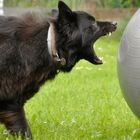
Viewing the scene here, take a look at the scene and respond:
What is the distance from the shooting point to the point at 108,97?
28.1 ft

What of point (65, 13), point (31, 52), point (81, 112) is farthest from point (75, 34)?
point (81, 112)

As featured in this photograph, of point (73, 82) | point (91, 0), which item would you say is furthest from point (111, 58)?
point (91, 0)

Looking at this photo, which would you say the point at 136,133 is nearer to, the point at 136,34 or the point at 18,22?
the point at 136,34

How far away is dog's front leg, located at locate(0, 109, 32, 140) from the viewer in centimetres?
568

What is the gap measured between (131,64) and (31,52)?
42.7 inches

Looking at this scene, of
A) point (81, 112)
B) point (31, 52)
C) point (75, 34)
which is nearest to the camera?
point (31, 52)

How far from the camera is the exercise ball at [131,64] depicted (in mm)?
5629

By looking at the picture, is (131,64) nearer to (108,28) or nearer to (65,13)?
(108,28)

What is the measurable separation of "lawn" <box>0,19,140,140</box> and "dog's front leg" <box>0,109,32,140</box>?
115 millimetres

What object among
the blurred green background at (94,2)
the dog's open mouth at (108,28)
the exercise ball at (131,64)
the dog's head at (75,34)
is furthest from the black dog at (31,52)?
the blurred green background at (94,2)

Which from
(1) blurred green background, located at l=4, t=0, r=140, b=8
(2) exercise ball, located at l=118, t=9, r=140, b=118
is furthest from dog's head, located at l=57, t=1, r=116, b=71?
(1) blurred green background, located at l=4, t=0, r=140, b=8

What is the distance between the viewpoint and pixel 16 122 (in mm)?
5723

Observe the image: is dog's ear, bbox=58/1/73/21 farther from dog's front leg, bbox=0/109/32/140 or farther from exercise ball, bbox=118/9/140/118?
dog's front leg, bbox=0/109/32/140

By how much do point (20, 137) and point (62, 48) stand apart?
1.04 metres
